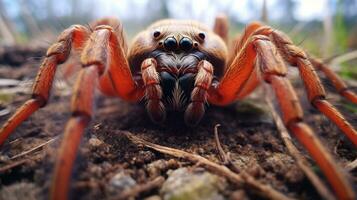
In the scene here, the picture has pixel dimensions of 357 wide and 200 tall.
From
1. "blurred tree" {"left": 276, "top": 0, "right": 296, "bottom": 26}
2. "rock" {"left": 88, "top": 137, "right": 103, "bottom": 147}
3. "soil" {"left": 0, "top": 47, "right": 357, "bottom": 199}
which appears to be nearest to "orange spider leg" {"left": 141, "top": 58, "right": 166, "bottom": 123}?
"soil" {"left": 0, "top": 47, "right": 357, "bottom": 199}

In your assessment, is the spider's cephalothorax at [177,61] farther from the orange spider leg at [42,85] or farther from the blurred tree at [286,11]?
the blurred tree at [286,11]

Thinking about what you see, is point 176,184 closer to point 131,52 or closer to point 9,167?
point 9,167

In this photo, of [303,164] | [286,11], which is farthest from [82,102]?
[286,11]

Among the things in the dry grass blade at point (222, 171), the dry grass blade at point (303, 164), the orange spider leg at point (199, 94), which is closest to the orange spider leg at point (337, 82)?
the dry grass blade at point (303, 164)

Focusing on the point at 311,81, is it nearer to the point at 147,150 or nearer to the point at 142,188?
the point at 147,150

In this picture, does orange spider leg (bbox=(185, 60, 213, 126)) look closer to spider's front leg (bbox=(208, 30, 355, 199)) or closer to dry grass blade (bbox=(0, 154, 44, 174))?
spider's front leg (bbox=(208, 30, 355, 199))
